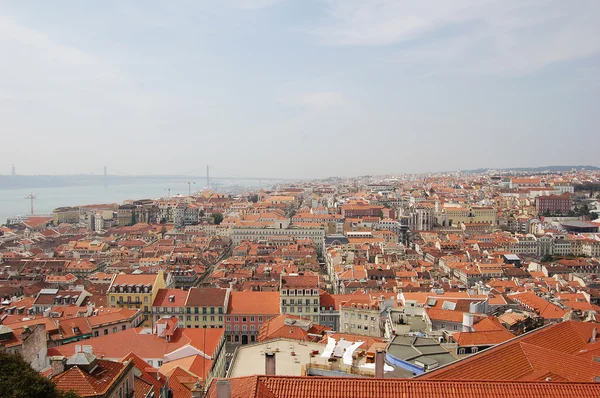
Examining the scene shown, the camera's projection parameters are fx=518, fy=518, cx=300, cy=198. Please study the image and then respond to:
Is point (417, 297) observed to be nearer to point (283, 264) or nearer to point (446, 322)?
point (446, 322)

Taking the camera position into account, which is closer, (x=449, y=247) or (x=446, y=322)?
(x=446, y=322)

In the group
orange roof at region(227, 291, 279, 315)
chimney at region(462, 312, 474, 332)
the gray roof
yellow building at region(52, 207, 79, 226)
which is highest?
the gray roof

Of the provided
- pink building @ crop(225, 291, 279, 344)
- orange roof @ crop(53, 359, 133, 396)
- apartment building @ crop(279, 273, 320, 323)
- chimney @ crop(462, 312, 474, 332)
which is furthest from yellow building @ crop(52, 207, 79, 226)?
orange roof @ crop(53, 359, 133, 396)

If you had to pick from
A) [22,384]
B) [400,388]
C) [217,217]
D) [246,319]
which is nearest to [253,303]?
[246,319]

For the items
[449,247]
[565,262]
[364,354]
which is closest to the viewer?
[364,354]

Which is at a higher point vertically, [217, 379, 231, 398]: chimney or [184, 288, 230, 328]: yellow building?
[217, 379, 231, 398]: chimney

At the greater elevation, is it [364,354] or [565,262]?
[364,354]

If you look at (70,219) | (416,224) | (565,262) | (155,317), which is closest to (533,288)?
(565,262)

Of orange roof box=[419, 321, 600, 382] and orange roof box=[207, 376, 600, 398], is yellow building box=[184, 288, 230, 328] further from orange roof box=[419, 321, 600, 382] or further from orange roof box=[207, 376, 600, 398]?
orange roof box=[207, 376, 600, 398]
